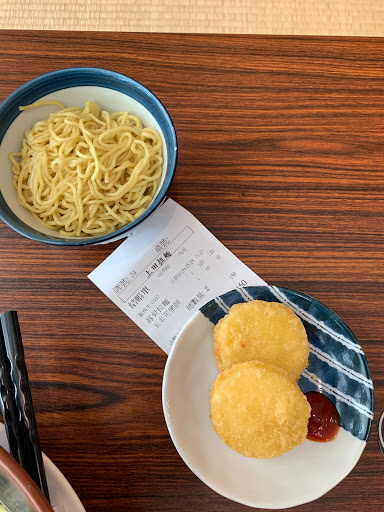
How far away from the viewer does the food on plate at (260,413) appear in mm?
954

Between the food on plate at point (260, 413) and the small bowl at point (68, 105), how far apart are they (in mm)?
410

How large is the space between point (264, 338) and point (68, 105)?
0.71 meters

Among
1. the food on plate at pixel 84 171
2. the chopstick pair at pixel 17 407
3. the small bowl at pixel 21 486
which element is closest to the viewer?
the small bowl at pixel 21 486

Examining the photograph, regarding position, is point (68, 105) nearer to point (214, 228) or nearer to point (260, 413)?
point (214, 228)

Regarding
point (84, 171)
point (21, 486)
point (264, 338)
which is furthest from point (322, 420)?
point (84, 171)

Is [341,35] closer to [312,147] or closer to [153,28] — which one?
[312,147]

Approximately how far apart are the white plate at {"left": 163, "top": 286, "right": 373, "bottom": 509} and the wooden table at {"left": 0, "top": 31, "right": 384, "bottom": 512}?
0.06 metres

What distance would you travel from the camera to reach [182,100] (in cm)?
124

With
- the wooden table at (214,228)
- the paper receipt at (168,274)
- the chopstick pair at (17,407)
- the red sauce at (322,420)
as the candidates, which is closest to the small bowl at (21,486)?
the chopstick pair at (17,407)

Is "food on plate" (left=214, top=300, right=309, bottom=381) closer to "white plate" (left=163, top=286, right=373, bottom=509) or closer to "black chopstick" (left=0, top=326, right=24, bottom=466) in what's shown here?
"white plate" (left=163, top=286, right=373, bottom=509)

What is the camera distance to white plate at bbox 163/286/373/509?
96 cm

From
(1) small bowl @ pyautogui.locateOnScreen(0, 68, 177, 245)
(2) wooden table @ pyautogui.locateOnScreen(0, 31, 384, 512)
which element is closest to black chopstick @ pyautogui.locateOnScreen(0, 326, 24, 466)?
(2) wooden table @ pyautogui.locateOnScreen(0, 31, 384, 512)

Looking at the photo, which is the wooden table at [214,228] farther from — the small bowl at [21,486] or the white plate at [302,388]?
the small bowl at [21,486]

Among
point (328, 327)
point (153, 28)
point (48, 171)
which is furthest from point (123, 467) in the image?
point (153, 28)
